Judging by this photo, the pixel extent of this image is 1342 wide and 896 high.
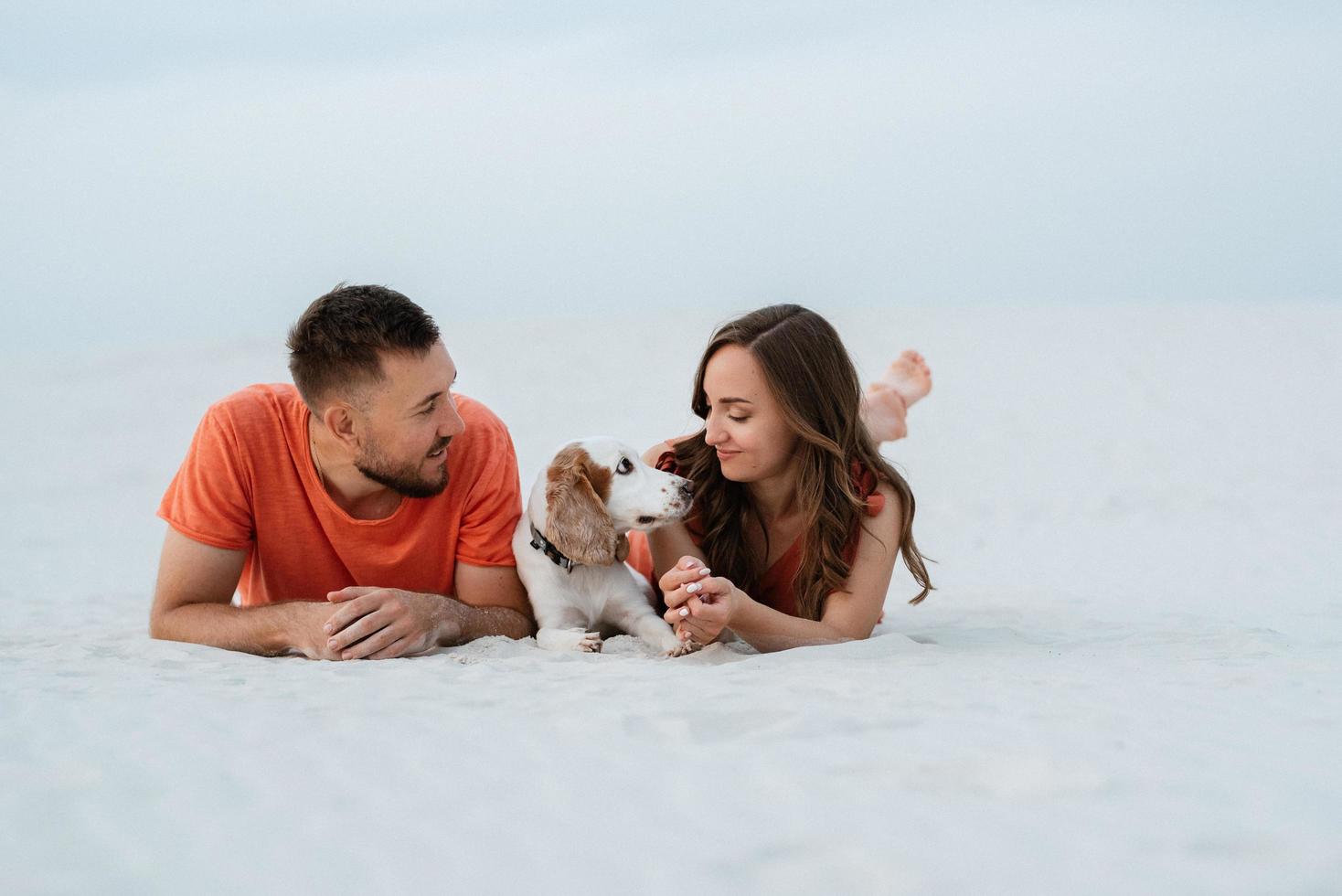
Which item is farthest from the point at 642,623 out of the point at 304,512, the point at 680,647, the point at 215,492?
the point at 215,492

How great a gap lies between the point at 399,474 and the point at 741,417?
52.0 inches

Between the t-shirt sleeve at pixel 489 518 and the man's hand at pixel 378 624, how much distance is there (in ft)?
1.23

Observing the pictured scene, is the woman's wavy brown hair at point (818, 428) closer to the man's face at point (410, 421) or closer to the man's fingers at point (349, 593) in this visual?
the man's face at point (410, 421)

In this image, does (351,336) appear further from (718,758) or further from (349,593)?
(718,758)

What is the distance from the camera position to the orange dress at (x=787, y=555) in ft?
15.3

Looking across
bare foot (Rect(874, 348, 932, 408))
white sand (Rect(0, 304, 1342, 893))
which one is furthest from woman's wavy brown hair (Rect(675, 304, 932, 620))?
bare foot (Rect(874, 348, 932, 408))

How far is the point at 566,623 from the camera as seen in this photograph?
4594 mm

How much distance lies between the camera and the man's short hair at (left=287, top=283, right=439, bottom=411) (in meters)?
4.26

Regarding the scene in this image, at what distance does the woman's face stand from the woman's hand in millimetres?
720

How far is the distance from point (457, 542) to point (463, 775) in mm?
2100

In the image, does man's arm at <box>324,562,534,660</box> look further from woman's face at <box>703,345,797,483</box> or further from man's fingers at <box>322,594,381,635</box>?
woman's face at <box>703,345,797,483</box>

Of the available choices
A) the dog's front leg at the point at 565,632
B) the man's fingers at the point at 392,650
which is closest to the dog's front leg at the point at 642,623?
the dog's front leg at the point at 565,632

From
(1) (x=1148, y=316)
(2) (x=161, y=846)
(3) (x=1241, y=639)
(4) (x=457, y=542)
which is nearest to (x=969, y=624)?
(3) (x=1241, y=639)

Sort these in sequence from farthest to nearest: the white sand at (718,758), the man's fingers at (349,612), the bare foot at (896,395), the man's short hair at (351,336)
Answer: the bare foot at (896,395) → the man's short hair at (351,336) → the man's fingers at (349,612) → the white sand at (718,758)
